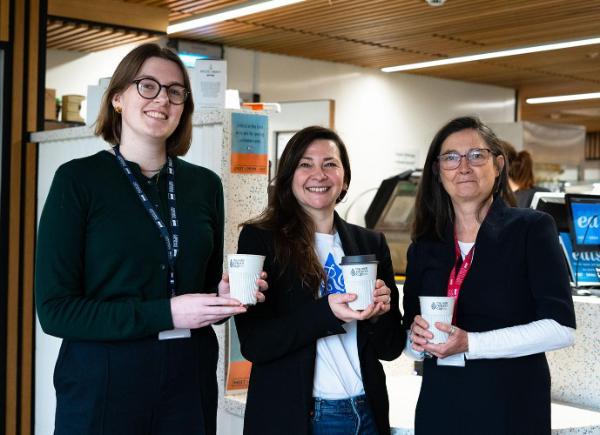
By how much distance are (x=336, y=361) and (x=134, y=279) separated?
1.95ft

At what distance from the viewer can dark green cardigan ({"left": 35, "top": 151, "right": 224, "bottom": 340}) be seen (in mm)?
1828

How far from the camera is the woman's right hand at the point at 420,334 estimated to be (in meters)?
1.98

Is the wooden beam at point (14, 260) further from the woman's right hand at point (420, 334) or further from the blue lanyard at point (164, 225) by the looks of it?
the woman's right hand at point (420, 334)

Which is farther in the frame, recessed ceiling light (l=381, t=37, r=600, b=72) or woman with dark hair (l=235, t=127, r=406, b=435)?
recessed ceiling light (l=381, t=37, r=600, b=72)

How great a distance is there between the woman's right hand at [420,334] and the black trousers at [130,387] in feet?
1.74

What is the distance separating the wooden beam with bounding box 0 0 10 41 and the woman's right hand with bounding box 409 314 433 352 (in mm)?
3209

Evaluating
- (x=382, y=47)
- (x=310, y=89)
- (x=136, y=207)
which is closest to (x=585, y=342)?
(x=136, y=207)

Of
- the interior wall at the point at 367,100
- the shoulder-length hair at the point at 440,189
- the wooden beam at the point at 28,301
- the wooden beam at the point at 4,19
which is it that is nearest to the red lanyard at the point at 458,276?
the shoulder-length hair at the point at 440,189

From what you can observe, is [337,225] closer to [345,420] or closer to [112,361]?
[345,420]

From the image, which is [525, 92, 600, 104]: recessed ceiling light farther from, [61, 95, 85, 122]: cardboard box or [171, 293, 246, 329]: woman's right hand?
[171, 293, 246, 329]: woman's right hand

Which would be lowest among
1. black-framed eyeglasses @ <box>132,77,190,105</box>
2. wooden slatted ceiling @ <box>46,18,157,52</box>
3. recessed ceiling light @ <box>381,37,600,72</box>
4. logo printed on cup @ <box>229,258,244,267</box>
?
logo printed on cup @ <box>229,258,244,267</box>

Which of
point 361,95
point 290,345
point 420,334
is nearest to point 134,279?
point 290,345

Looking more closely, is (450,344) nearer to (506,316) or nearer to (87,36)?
(506,316)

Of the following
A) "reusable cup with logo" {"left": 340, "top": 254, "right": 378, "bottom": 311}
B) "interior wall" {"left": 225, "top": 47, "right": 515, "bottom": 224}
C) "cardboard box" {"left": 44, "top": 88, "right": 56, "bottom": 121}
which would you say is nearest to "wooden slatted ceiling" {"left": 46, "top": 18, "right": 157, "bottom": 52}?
"cardboard box" {"left": 44, "top": 88, "right": 56, "bottom": 121}
